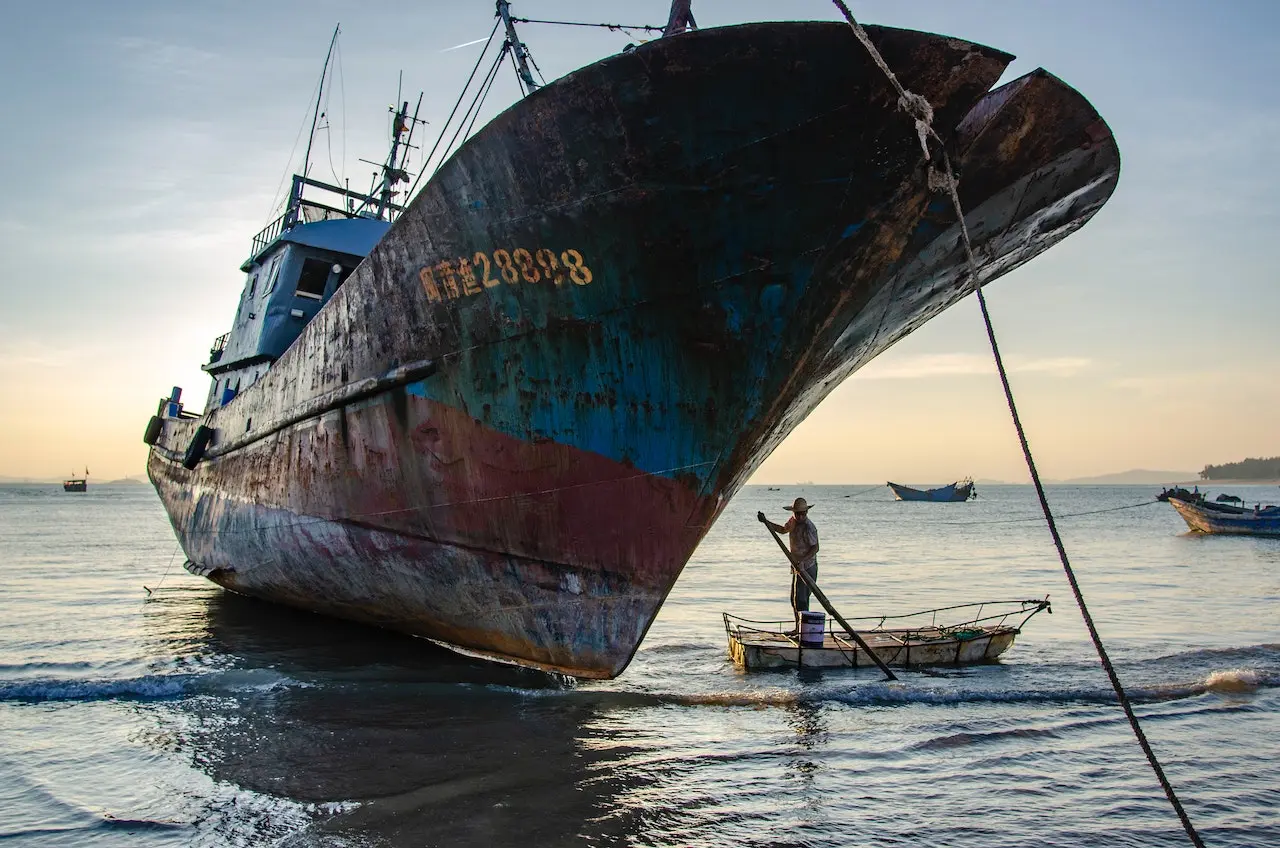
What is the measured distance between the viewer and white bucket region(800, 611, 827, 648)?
830 cm

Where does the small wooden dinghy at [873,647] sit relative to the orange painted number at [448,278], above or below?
below

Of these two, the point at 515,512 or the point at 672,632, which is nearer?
the point at 515,512

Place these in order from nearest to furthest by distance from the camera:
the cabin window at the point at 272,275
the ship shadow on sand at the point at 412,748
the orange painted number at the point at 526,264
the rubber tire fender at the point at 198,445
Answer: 1. the ship shadow on sand at the point at 412,748
2. the orange painted number at the point at 526,264
3. the cabin window at the point at 272,275
4. the rubber tire fender at the point at 198,445

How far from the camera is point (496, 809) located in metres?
4.43

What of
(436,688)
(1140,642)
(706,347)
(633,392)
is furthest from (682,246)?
(1140,642)

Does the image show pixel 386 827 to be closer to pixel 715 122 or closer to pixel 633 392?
pixel 633 392

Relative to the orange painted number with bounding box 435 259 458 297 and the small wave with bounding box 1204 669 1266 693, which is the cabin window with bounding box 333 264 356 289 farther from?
the small wave with bounding box 1204 669 1266 693

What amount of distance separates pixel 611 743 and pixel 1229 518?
34.2m

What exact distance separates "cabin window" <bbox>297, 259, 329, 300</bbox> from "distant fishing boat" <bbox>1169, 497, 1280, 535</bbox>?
3309 centimetres

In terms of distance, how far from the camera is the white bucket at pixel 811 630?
830 centimetres

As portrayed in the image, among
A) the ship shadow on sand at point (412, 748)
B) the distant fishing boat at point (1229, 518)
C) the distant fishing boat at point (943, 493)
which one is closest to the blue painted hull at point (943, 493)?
the distant fishing boat at point (943, 493)

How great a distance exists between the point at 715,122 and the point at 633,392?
1.81m

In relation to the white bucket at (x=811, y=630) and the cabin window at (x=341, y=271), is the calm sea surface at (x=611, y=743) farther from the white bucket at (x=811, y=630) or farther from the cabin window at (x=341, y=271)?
the cabin window at (x=341, y=271)

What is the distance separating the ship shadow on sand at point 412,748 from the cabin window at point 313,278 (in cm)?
484
